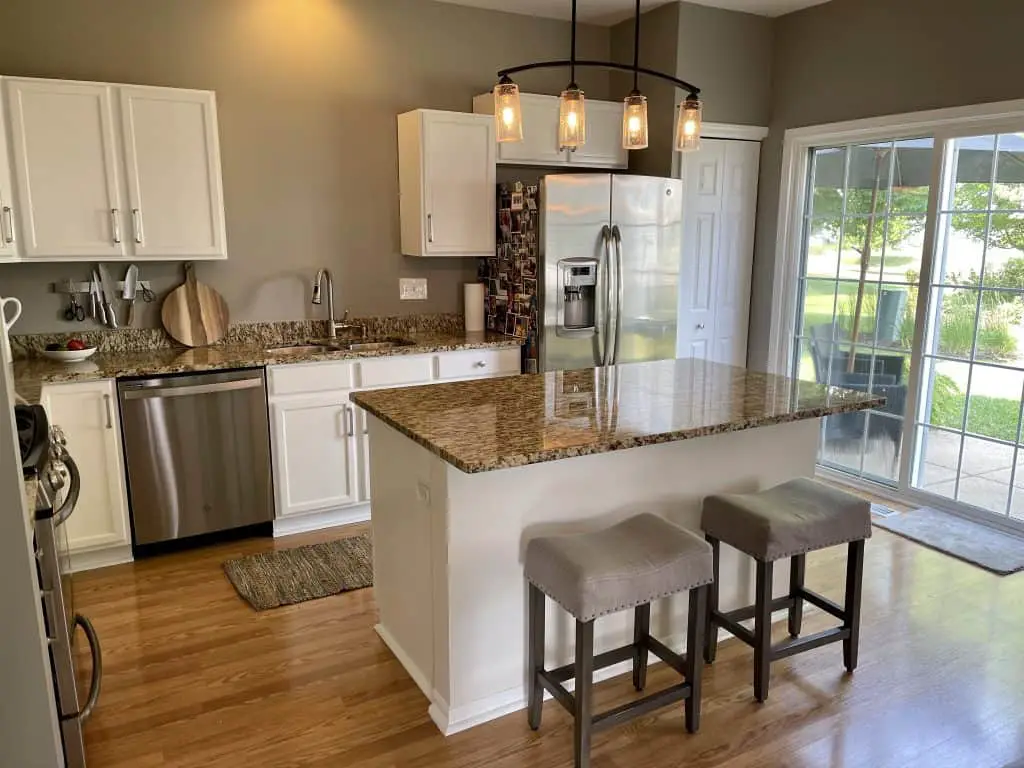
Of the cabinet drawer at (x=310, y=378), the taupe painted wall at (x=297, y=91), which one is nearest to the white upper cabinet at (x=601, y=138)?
the taupe painted wall at (x=297, y=91)

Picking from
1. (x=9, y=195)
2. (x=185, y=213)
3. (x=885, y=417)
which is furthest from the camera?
(x=885, y=417)

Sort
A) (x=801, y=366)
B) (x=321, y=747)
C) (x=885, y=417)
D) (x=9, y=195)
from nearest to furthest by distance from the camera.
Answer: (x=321, y=747)
(x=9, y=195)
(x=885, y=417)
(x=801, y=366)

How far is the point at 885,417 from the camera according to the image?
443cm

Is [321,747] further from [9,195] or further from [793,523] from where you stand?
[9,195]

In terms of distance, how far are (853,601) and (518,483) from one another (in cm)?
124

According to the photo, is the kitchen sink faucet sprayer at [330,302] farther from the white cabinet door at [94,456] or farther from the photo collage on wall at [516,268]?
the white cabinet door at [94,456]

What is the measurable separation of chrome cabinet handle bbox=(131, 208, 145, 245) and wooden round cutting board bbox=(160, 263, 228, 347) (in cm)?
42

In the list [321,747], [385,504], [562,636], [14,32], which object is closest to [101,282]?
[14,32]

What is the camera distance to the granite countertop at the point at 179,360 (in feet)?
10.5

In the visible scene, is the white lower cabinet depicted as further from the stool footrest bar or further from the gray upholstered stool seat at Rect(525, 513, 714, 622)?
the stool footrest bar

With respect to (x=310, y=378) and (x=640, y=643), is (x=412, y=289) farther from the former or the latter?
(x=640, y=643)

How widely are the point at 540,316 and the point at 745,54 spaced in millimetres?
2120

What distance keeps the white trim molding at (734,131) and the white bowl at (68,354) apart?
353 centimetres

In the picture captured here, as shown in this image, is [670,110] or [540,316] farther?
[670,110]
